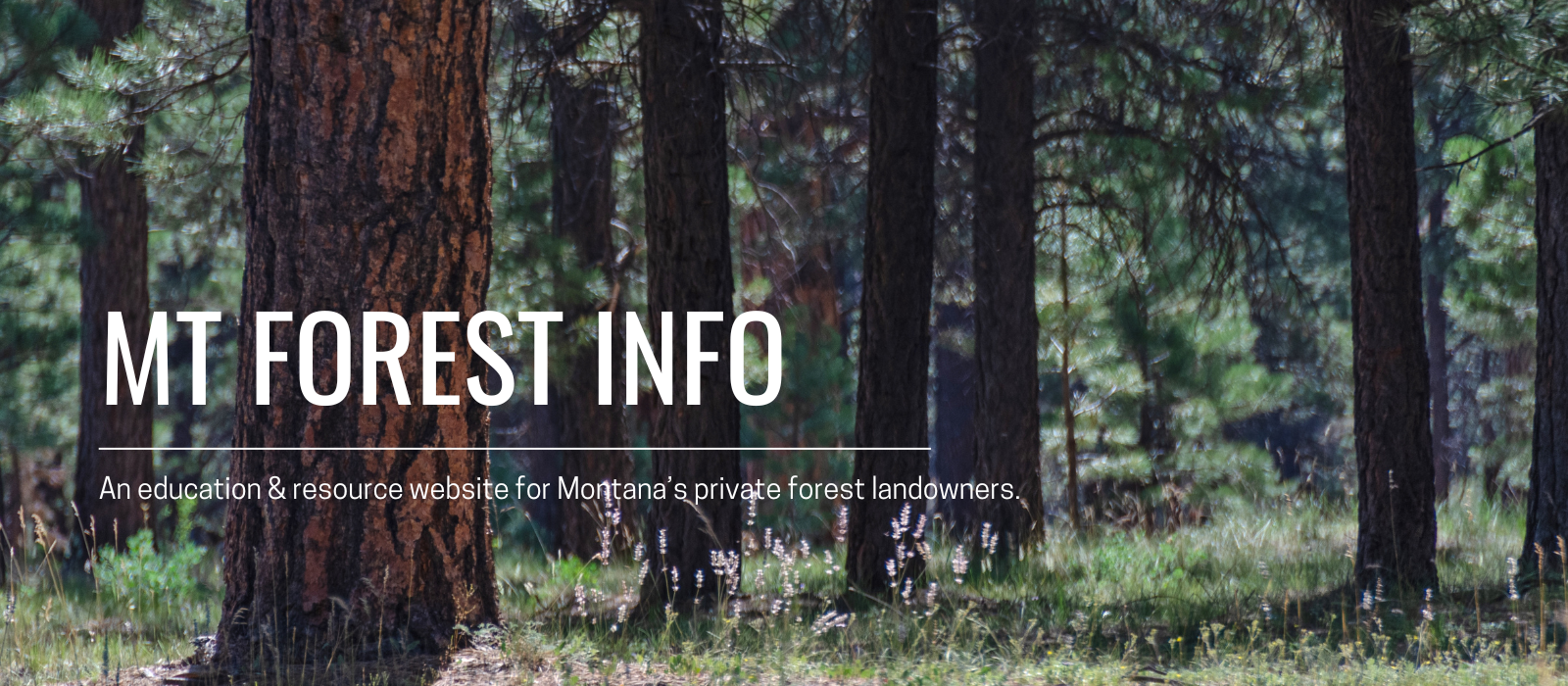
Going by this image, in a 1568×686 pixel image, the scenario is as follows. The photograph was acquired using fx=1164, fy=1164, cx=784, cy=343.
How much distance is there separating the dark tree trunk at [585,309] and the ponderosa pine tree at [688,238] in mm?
3069

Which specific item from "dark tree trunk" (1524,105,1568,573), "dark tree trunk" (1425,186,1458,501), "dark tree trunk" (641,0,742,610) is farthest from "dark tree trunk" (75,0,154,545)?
"dark tree trunk" (1425,186,1458,501)

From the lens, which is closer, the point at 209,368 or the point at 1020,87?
the point at 1020,87

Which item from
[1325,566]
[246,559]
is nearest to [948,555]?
[1325,566]

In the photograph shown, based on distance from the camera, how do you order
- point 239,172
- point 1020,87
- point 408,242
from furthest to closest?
point 239,172 → point 1020,87 → point 408,242

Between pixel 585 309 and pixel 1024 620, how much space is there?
5.92 meters

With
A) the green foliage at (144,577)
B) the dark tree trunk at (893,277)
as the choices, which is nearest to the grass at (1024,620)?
the green foliage at (144,577)

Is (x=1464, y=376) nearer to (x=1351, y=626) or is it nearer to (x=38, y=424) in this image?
(x=1351, y=626)

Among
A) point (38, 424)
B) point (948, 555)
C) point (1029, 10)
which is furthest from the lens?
point (38, 424)

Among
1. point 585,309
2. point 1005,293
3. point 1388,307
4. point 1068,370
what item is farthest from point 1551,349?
point 585,309

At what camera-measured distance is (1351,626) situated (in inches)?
243

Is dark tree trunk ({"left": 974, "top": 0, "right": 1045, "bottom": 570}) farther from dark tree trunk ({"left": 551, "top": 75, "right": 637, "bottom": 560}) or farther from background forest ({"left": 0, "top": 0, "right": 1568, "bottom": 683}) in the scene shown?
dark tree trunk ({"left": 551, "top": 75, "right": 637, "bottom": 560})

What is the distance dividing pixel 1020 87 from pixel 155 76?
21.1 ft

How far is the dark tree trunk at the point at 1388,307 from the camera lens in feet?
22.0

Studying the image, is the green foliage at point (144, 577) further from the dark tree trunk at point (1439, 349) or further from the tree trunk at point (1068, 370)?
the dark tree trunk at point (1439, 349)
